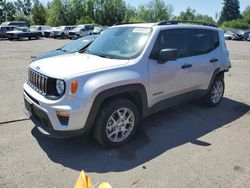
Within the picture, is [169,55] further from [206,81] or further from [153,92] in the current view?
[206,81]

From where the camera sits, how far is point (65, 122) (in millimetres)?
3818

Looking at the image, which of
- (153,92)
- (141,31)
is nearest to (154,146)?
(153,92)

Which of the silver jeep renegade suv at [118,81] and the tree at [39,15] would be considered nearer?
the silver jeep renegade suv at [118,81]

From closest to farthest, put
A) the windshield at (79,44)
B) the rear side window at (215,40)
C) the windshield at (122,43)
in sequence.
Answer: the windshield at (122,43) < the rear side window at (215,40) < the windshield at (79,44)

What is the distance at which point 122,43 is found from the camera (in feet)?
15.9

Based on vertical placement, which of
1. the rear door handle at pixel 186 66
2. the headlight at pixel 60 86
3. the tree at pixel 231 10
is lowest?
the headlight at pixel 60 86

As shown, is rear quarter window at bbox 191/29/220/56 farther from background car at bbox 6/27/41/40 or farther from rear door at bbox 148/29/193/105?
background car at bbox 6/27/41/40

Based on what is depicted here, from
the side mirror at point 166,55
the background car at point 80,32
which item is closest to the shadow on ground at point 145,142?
the side mirror at point 166,55

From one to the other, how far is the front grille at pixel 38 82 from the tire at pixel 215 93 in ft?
12.0

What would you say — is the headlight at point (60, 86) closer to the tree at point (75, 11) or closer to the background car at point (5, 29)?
the background car at point (5, 29)

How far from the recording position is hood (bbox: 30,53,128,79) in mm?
3934

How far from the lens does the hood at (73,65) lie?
12.9 ft

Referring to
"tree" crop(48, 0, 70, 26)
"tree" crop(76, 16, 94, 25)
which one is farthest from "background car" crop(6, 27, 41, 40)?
"tree" crop(48, 0, 70, 26)

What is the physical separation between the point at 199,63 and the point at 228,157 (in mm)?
2066
